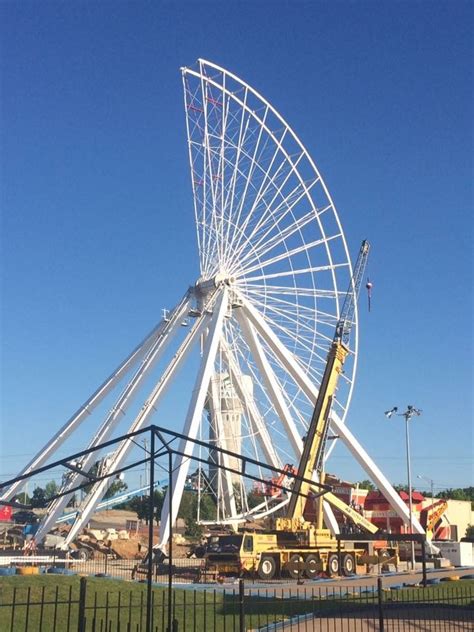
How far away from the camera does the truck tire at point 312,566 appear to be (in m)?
38.3

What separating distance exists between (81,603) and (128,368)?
43.4m

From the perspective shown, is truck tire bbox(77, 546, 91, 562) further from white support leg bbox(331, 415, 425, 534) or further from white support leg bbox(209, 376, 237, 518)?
white support leg bbox(331, 415, 425, 534)

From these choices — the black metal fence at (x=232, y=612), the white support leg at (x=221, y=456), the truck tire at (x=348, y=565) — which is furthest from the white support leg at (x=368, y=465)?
the black metal fence at (x=232, y=612)

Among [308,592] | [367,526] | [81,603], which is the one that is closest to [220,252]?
[367,526]

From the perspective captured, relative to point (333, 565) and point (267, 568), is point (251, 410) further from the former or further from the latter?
point (267, 568)

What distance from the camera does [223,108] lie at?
168ft

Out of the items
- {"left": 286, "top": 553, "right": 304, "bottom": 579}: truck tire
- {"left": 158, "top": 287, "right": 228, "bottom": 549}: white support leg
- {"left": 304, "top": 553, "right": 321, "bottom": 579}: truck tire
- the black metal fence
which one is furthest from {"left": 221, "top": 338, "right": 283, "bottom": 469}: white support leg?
the black metal fence

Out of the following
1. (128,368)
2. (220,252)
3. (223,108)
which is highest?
(223,108)

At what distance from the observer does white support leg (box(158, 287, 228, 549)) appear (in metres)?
43.5

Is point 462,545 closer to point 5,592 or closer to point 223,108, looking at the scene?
point 223,108

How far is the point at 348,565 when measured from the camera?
41.4m

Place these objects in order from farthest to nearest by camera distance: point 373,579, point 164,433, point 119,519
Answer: point 119,519
point 373,579
point 164,433

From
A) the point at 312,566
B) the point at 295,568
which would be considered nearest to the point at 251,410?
the point at 312,566

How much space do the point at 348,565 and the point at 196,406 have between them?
13.2 metres
